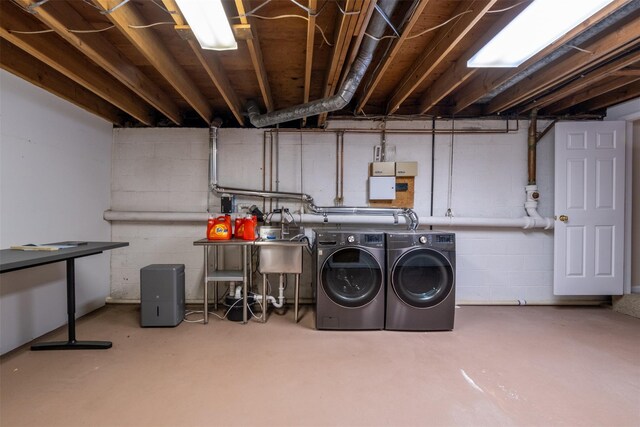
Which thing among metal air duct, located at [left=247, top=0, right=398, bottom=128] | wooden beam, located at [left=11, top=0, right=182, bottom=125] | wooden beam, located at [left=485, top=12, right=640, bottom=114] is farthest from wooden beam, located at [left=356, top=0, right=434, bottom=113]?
wooden beam, located at [left=11, top=0, right=182, bottom=125]

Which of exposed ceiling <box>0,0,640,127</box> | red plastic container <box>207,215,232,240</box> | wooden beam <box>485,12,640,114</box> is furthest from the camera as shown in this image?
red plastic container <box>207,215,232,240</box>

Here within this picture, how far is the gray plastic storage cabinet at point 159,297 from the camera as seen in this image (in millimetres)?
2570

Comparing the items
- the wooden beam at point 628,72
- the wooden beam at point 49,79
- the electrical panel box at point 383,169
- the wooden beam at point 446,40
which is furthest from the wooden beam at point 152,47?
the wooden beam at point 628,72

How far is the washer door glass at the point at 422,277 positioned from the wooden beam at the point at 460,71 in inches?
61.0

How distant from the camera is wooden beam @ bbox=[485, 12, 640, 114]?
1.76 meters

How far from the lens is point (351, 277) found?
263cm

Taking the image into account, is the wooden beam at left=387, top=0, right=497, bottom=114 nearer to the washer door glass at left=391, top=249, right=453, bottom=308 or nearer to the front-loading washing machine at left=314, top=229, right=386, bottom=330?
the front-loading washing machine at left=314, top=229, right=386, bottom=330

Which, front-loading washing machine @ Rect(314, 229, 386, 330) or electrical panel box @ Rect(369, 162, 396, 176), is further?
electrical panel box @ Rect(369, 162, 396, 176)

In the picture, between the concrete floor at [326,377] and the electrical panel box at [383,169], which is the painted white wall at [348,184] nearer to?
the electrical panel box at [383,169]

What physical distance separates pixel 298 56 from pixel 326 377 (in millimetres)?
2507

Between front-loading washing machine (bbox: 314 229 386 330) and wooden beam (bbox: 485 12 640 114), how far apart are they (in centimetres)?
198

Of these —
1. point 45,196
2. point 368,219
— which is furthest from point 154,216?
point 368,219

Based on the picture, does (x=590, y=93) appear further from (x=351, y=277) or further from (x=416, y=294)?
(x=351, y=277)

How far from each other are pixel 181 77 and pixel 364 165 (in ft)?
6.97
